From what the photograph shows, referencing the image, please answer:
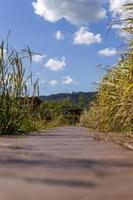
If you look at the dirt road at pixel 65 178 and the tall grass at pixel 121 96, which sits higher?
the tall grass at pixel 121 96

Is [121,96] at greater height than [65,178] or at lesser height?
greater

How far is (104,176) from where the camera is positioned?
1.54 meters

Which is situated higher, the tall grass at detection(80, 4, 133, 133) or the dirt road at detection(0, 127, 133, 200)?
the tall grass at detection(80, 4, 133, 133)

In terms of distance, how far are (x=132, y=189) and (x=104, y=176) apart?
0.86 ft

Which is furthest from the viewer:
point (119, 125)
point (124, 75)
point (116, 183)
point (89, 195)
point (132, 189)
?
point (119, 125)

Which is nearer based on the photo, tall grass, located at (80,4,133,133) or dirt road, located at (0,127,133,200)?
dirt road, located at (0,127,133,200)

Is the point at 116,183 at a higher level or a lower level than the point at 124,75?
lower

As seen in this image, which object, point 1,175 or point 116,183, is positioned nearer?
point 116,183

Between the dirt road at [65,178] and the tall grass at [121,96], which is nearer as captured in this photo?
the dirt road at [65,178]

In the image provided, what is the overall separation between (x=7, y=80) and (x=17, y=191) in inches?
171

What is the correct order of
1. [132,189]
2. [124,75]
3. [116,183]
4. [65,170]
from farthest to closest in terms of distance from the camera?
[124,75], [65,170], [116,183], [132,189]

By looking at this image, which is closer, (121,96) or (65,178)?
(65,178)

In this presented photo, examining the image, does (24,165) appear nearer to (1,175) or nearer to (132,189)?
(1,175)

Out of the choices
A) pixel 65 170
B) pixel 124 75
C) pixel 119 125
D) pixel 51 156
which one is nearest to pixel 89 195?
pixel 65 170
